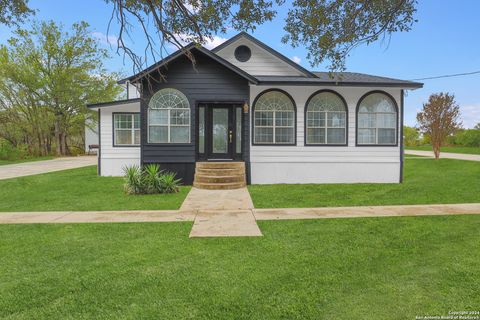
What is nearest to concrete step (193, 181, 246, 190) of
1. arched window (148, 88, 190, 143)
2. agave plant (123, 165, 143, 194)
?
arched window (148, 88, 190, 143)

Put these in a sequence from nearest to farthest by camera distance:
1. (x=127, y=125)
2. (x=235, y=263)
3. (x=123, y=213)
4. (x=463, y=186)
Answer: (x=235, y=263), (x=123, y=213), (x=463, y=186), (x=127, y=125)

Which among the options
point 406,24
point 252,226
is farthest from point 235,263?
point 406,24

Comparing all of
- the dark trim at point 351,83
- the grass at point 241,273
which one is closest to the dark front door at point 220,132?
the dark trim at point 351,83

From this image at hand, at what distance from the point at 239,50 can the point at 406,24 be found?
759 cm

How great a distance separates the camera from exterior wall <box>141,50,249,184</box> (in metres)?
9.99

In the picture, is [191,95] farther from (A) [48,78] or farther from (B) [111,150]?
(A) [48,78]

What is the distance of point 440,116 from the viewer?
751 inches

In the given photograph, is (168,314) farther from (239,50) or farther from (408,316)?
(239,50)

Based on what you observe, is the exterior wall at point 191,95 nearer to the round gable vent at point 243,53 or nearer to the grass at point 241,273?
the round gable vent at point 243,53

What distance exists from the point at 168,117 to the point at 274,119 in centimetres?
376

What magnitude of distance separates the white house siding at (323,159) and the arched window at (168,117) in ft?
7.96

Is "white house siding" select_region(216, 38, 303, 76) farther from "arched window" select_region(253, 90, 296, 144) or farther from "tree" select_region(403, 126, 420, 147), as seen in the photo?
"tree" select_region(403, 126, 420, 147)

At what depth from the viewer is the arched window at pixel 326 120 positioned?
10555 mm

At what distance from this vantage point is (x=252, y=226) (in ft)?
16.8
